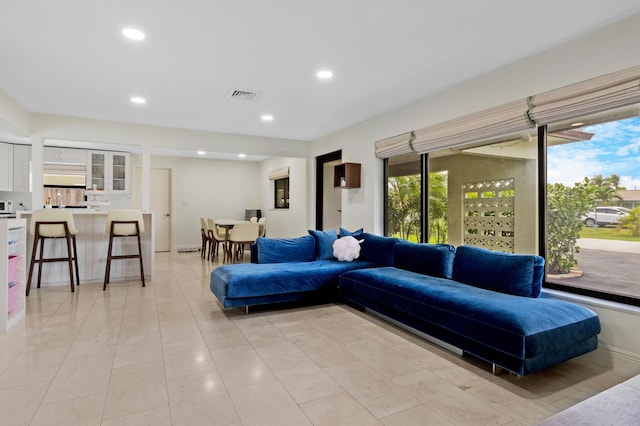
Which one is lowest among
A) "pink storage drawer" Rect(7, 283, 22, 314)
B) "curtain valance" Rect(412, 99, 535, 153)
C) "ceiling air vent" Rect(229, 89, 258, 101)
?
"pink storage drawer" Rect(7, 283, 22, 314)

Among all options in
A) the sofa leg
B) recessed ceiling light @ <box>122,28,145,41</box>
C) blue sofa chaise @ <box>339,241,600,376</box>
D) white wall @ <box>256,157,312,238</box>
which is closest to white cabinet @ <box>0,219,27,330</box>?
recessed ceiling light @ <box>122,28,145,41</box>

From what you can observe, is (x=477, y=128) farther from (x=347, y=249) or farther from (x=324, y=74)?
(x=347, y=249)

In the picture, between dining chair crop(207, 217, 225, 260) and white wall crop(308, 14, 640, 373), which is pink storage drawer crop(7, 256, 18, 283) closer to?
dining chair crop(207, 217, 225, 260)

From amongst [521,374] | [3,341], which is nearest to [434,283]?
[521,374]

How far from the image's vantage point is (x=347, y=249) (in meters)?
4.32

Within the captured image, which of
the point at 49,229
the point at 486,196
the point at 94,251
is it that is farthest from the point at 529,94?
the point at 94,251

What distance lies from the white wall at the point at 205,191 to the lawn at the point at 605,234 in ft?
26.2

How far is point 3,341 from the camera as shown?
2.80 metres

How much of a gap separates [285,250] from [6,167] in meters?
5.93

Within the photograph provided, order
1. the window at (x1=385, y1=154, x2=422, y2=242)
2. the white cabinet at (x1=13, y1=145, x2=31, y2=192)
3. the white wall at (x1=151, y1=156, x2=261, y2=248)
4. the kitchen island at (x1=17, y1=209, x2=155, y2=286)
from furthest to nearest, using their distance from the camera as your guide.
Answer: the white wall at (x1=151, y1=156, x2=261, y2=248) < the white cabinet at (x1=13, y1=145, x2=31, y2=192) < the kitchen island at (x1=17, y1=209, x2=155, y2=286) < the window at (x1=385, y1=154, x2=422, y2=242)

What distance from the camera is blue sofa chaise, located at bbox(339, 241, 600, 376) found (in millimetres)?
2158

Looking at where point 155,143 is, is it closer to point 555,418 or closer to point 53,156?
point 53,156

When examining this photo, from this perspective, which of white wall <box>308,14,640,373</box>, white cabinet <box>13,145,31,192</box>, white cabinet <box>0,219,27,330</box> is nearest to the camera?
white wall <box>308,14,640,373</box>

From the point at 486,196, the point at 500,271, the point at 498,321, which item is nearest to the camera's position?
the point at 498,321
